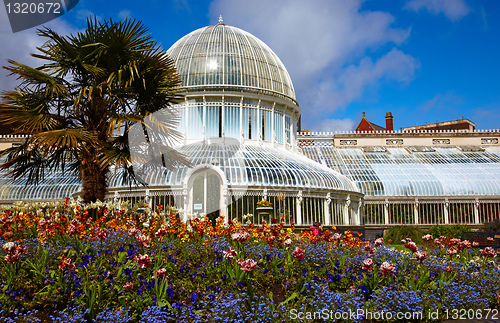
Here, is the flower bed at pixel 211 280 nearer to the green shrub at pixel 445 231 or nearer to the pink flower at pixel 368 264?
the pink flower at pixel 368 264

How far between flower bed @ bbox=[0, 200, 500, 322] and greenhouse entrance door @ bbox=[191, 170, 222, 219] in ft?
37.4

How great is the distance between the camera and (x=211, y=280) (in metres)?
8.17

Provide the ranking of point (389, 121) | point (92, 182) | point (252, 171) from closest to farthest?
point (92, 182)
point (252, 171)
point (389, 121)

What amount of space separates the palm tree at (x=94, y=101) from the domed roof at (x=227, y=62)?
49.7ft

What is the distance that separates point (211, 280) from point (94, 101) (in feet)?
23.7

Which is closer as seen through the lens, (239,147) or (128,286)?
(128,286)

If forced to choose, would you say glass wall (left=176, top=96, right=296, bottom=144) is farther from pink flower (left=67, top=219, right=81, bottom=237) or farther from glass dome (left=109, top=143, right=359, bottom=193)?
pink flower (left=67, top=219, right=81, bottom=237)

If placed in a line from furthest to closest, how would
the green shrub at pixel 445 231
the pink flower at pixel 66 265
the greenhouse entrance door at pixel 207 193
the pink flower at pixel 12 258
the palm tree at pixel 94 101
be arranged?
1. the green shrub at pixel 445 231
2. the greenhouse entrance door at pixel 207 193
3. the palm tree at pixel 94 101
4. the pink flower at pixel 12 258
5. the pink flower at pixel 66 265

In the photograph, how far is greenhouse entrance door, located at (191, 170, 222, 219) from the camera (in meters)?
21.9

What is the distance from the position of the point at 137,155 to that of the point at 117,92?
1934 millimetres

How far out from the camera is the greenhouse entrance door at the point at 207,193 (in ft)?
71.8

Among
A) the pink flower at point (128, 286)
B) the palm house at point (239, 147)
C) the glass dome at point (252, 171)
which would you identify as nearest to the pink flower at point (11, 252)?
the pink flower at point (128, 286)

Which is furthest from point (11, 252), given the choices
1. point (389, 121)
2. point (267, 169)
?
point (389, 121)

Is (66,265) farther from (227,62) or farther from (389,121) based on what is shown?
(389,121)
